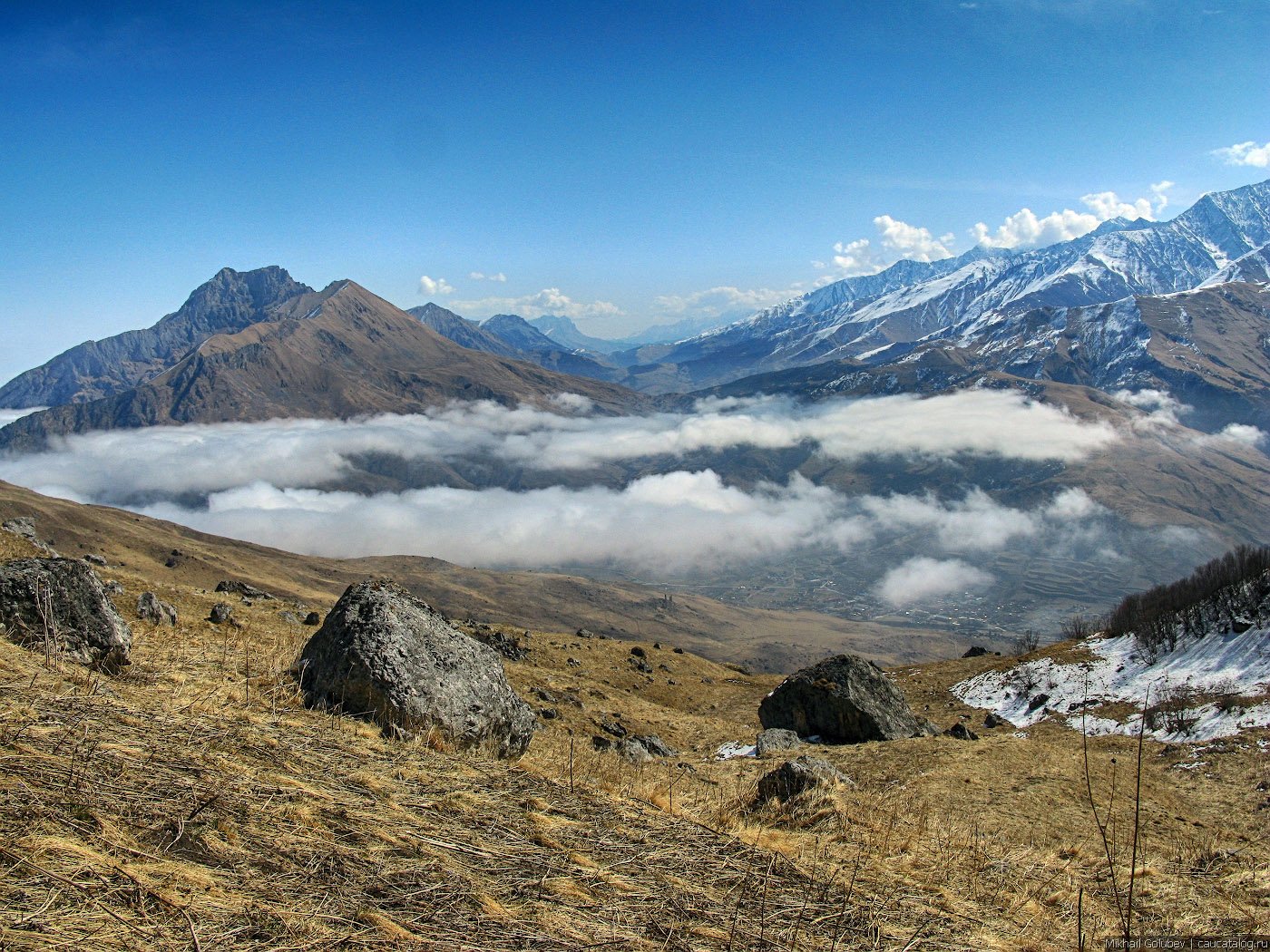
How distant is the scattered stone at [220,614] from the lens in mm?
23053

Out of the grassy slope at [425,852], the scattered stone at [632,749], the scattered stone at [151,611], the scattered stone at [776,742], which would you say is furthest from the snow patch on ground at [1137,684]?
the scattered stone at [151,611]

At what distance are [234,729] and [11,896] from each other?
3.75 metres

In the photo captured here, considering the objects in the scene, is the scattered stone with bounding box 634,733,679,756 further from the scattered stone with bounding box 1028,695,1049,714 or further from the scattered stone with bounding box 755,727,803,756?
the scattered stone with bounding box 1028,695,1049,714

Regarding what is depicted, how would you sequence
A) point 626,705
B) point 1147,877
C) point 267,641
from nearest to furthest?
point 1147,877 < point 267,641 < point 626,705

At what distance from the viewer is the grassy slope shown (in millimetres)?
4285

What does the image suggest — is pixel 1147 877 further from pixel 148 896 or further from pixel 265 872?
pixel 148 896

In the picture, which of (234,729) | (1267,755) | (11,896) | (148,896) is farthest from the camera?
(1267,755)

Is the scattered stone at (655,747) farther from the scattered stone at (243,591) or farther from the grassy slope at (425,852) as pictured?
the scattered stone at (243,591)

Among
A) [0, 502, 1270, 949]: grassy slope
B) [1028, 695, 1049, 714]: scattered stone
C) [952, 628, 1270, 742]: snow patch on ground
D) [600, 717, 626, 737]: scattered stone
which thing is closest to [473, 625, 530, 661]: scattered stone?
[600, 717, 626, 737]: scattered stone

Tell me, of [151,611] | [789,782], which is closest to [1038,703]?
[789,782]

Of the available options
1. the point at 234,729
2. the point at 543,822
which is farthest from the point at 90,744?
the point at 543,822

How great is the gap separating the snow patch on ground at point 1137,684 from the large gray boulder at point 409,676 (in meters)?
26.7

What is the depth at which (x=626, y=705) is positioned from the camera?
3338 cm

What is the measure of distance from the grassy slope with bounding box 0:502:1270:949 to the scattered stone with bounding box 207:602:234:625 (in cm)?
1209
